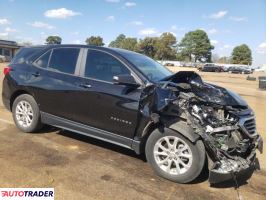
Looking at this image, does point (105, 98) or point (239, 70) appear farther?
point (239, 70)

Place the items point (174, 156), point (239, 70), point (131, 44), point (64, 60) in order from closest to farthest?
point (174, 156), point (64, 60), point (239, 70), point (131, 44)

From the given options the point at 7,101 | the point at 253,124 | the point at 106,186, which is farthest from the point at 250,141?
the point at 7,101

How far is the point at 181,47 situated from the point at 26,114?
110794mm

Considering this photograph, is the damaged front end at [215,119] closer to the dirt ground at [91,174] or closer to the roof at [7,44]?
the dirt ground at [91,174]

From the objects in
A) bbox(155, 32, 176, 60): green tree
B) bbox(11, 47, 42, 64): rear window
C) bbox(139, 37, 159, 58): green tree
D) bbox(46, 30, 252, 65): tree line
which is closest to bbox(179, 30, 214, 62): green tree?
bbox(46, 30, 252, 65): tree line

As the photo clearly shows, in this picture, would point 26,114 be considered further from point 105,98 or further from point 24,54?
point 105,98

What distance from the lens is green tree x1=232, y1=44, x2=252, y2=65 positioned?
107875 millimetres

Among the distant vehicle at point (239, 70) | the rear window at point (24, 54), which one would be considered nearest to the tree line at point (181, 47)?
the distant vehicle at point (239, 70)

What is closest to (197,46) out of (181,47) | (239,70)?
(181,47)

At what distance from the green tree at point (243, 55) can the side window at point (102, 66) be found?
108575 millimetres

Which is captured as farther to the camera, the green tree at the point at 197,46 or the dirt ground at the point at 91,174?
the green tree at the point at 197,46

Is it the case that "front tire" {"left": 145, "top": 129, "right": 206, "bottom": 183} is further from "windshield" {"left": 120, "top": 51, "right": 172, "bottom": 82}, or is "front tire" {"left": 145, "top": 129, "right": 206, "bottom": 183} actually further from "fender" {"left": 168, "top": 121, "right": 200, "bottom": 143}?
"windshield" {"left": 120, "top": 51, "right": 172, "bottom": 82}

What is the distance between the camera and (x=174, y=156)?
15.3 ft

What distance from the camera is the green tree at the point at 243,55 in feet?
354
